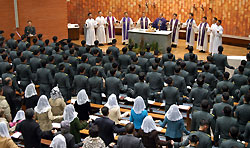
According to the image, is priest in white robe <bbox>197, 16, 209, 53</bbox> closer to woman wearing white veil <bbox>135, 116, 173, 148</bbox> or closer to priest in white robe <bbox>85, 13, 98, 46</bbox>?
priest in white robe <bbox>85, 13, 98, 46</bbox>

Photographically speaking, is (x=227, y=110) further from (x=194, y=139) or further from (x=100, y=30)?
(x=100, y=30)

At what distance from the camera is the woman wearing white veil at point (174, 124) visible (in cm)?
751

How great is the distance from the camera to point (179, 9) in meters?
20.9

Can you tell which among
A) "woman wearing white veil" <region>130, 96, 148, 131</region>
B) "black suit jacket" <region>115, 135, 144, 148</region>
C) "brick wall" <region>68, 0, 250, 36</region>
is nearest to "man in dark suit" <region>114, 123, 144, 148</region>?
"black suit jacket" <region>115, 135, 144, 148</region>

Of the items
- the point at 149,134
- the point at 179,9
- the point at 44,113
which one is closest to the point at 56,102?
the point at 44,113

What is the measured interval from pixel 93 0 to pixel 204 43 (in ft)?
28.2

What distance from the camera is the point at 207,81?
10359mm

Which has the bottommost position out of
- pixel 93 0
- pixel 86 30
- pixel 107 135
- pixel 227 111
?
pixel 107 135

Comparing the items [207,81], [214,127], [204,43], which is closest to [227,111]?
[214,127]

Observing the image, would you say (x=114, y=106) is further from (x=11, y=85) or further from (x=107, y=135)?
(x=11, y=85)

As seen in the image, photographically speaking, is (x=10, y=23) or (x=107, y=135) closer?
(x=107, y=135)

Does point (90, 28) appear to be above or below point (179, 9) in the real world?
below

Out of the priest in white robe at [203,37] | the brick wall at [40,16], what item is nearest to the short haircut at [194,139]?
the priest in white robe at [203,37]

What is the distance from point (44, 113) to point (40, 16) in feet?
40.8
